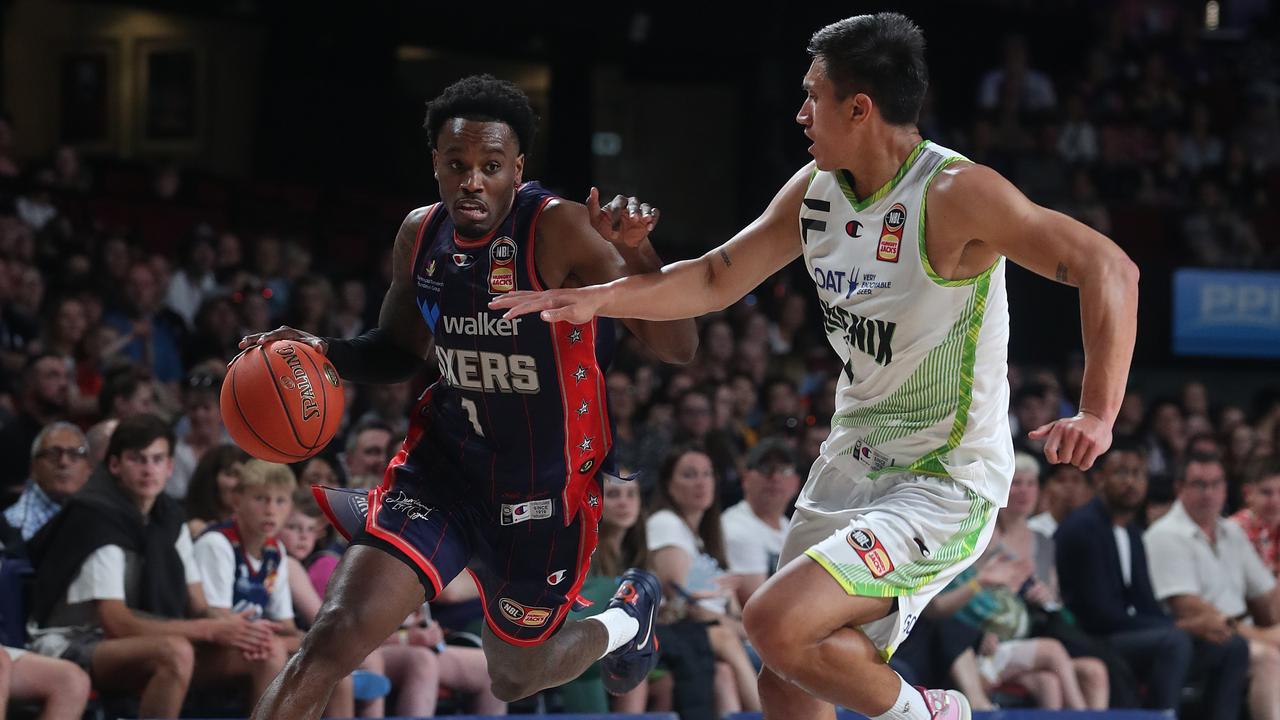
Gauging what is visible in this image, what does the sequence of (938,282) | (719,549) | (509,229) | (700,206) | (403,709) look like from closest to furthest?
(938,282), (509,229), (403,709), (719,549), (700,206)

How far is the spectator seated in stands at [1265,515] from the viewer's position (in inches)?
346

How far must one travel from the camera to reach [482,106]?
4492 millimetres

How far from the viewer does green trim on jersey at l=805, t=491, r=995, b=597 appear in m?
3.78

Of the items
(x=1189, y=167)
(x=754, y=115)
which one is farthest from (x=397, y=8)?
(x=1189, y=167)

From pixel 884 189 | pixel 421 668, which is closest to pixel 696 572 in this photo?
pixel 421 668

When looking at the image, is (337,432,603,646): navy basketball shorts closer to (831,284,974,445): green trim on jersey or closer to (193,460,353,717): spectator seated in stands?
(831,284,974,445): green trim on jersey

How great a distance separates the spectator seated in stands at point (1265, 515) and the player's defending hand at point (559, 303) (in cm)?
601

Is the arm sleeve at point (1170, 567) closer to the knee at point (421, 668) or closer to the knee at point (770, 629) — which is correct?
the knee at point (421, 668)

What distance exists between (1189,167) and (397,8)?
7.90 meters

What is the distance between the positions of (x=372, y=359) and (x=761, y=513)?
3504 millimetres

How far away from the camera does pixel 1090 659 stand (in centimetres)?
777

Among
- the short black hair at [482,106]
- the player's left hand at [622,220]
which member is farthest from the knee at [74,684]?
the player's left hand at [622,220]

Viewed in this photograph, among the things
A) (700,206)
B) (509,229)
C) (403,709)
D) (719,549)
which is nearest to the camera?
(509,229)

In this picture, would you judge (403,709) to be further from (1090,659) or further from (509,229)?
(1090,659)
